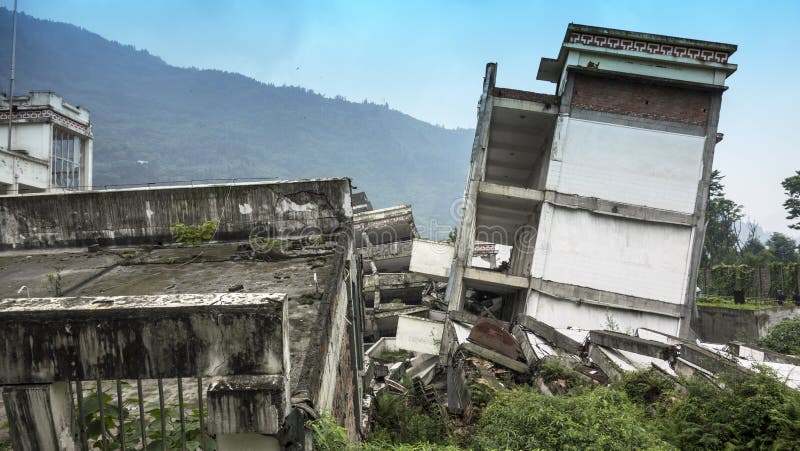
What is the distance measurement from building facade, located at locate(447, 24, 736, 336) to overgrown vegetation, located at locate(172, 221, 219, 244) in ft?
32.7

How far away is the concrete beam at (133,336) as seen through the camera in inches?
88.2

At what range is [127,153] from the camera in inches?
4124

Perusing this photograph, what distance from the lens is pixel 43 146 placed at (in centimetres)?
1716

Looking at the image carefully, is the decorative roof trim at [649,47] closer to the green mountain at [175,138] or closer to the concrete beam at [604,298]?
the concrete beam at [604,298]

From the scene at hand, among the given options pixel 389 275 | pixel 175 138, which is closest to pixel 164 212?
pixel 389 275

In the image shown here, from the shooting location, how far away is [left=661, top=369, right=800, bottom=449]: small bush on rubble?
15.2 ft

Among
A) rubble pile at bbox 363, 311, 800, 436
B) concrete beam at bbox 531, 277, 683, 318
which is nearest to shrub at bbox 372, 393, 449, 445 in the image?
rubble pile at bbox 363, 311, 800, 436

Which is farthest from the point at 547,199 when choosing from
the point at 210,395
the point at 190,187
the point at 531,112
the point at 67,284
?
the point at 210,395

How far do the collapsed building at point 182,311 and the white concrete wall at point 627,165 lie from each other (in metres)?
10.3

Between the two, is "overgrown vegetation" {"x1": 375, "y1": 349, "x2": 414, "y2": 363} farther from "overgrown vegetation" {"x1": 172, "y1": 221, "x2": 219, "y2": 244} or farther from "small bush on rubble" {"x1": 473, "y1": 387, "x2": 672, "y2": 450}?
"small bush on rubble" {"x1": 473, "y1": 387, "x2": 672, "y2": 450}

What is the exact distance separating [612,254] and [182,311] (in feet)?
49.6

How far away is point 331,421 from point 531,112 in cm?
1439

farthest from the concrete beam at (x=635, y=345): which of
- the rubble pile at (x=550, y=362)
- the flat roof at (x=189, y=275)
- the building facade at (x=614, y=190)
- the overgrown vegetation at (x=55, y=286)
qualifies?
the overgrown vegetation at (x=55, y=286)

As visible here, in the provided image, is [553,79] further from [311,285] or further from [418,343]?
[311,285]
